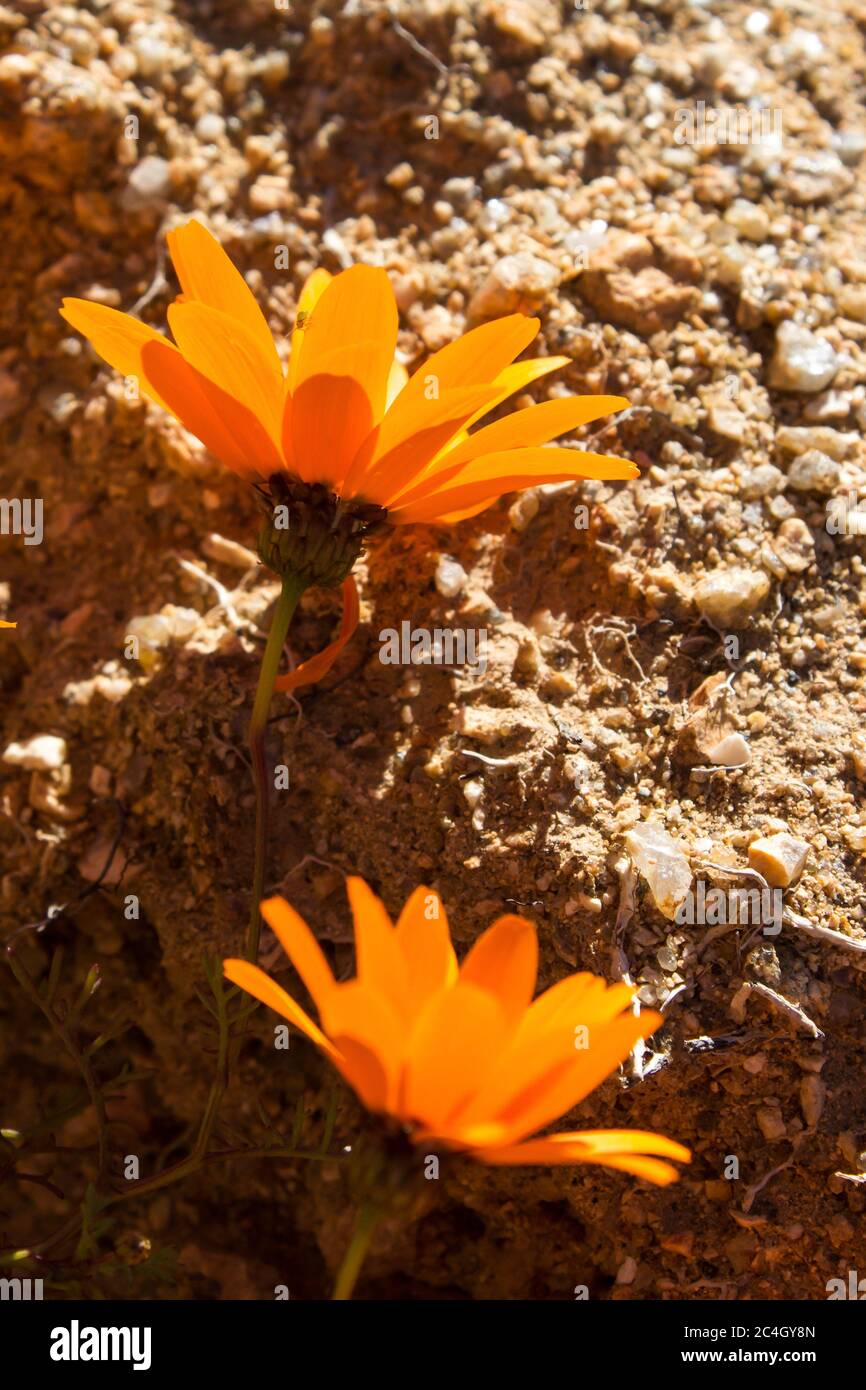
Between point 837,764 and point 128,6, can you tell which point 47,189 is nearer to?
point 128,6

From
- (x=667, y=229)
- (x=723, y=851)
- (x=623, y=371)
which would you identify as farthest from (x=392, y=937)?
(x=667, y=229)

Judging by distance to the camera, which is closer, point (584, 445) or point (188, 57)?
point (584, 445)

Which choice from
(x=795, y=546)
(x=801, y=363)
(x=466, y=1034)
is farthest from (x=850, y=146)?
(x=466, y=1034)

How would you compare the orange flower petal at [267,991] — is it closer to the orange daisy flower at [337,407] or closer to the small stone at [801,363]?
the orange daisy flower at [337,407]

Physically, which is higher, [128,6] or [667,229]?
[128,6]

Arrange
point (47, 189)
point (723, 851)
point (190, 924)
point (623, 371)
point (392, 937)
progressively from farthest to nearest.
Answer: point (47, 189) < point (623, 371) < point (190, 924) < point (723, 851) < point (392, 937)

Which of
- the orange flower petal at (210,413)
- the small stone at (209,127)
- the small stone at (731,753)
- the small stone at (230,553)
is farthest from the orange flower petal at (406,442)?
the small stone at (209,127)
